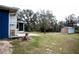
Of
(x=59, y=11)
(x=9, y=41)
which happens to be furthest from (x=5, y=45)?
(x=59, y=11)

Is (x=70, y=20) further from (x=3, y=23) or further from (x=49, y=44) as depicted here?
(x=3, y=23)

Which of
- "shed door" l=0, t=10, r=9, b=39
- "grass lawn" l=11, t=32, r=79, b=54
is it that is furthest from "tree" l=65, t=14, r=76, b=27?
"shed door" l=0, t=10, r=9, b=39

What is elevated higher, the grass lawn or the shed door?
the shed door

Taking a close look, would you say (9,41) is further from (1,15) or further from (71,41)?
(71,41)

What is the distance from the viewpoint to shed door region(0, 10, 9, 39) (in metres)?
2.53

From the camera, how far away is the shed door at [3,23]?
2525 mm

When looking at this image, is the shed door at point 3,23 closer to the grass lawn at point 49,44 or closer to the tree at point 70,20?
the grass lawn at point 49,44

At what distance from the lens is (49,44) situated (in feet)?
8.56

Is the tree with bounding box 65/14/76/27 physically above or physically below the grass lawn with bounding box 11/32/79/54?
above

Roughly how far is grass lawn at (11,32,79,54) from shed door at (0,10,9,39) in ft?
0.57

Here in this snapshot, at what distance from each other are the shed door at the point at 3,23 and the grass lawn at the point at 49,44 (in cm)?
17

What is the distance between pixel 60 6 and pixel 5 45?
36.8 inches

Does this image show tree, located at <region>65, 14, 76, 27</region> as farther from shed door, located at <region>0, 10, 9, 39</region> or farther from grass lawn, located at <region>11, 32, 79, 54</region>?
shed door, located at <region>0, 10, 9, 39</region>
